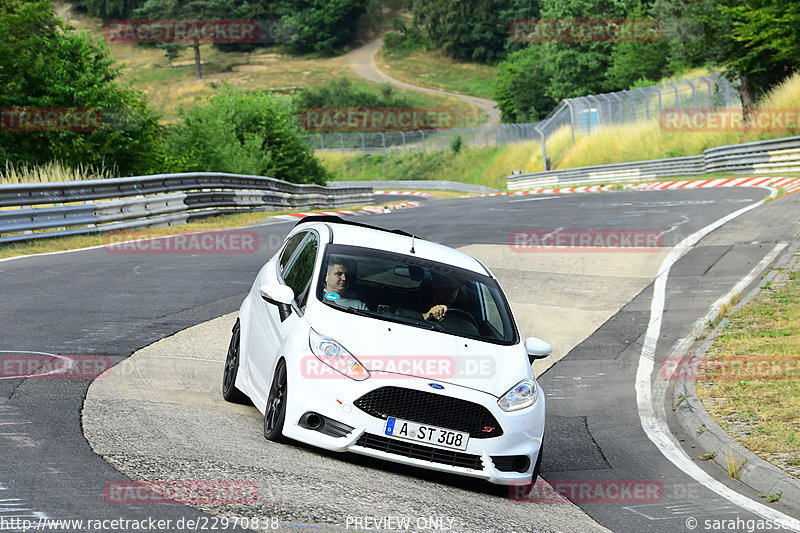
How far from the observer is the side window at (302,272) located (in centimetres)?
784

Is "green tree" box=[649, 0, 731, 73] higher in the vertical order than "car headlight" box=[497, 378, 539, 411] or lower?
higher

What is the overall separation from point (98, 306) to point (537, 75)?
8049 centimetres

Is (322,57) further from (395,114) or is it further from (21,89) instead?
(21,89)

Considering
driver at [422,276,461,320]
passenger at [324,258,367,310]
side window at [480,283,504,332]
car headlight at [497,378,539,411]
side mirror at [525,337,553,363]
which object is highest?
passenger at [324,258,367,310]

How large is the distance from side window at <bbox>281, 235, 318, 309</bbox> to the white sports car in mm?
19

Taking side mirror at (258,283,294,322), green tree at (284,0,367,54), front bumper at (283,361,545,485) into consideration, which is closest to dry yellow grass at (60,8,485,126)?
green tree at (284,0,367,54)

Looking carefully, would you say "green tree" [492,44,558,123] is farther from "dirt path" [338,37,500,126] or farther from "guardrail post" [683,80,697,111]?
"guardrail post" [683,80,697,111]

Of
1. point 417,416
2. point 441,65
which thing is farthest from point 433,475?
point 441,65

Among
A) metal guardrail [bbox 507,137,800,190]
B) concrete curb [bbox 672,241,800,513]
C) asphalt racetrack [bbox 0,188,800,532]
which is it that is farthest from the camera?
metal guardrail [bbox 507,137,800,190]

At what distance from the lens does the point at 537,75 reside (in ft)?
294

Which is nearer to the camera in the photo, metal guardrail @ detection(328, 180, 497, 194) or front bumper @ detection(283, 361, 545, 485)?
front bumper @ detection(283, 361, 545, 485)

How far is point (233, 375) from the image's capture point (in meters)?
8.71

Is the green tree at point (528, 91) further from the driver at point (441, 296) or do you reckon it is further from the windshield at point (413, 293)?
the driver at point (441, 296)

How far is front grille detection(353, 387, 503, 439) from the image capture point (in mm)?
6754
